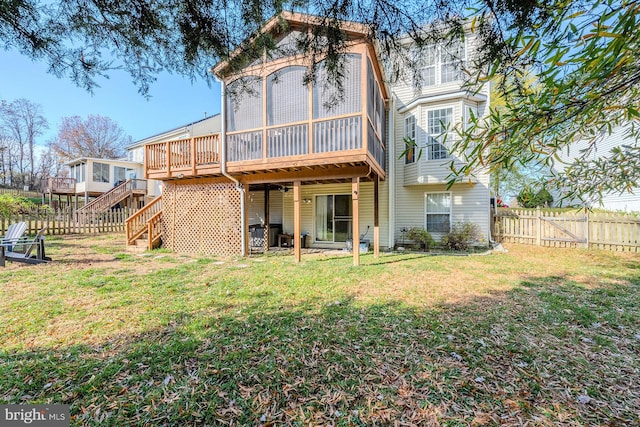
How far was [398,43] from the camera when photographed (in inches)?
98.1

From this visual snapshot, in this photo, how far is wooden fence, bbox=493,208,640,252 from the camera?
26.5 feet

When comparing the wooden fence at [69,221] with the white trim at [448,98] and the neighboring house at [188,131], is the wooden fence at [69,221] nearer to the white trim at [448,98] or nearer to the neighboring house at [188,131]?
the neighboring house at [188,131]

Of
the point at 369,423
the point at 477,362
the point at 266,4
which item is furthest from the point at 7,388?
the point at 477,362

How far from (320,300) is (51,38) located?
4247 millimetres

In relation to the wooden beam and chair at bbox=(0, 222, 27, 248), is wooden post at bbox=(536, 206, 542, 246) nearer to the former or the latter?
the wooden beam

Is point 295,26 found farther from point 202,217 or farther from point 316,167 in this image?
point 202,217

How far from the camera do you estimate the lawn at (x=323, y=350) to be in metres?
1.99

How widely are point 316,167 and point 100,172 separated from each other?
22.7 meters

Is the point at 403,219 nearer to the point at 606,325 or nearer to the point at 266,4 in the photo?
the point at 606,325

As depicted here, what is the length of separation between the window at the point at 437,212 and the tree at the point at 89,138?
1438 inches

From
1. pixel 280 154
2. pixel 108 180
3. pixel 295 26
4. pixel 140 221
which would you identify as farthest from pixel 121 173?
pixel 295 26

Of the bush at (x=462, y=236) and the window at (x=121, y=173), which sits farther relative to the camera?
the window at (x=121, y=173)

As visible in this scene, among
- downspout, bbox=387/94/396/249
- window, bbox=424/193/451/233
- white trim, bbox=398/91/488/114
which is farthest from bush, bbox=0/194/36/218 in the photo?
window, bbox=424/193/451/233

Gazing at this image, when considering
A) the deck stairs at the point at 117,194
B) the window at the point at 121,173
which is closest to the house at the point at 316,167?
the deck stairs at the point at 117,194
